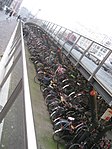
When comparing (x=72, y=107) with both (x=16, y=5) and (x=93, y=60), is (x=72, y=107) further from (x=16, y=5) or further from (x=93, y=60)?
(x=16, y=5)

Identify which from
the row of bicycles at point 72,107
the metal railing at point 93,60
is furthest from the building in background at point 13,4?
the row of bicycles at point 72,107

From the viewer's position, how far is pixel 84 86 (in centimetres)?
970

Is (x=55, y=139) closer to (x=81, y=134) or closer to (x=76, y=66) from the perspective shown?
(x=81, y=134)

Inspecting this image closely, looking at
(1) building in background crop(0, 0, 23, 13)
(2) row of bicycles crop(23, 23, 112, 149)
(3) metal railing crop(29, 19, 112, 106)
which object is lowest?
(1) building in background crop(0, 0, 23, 13)

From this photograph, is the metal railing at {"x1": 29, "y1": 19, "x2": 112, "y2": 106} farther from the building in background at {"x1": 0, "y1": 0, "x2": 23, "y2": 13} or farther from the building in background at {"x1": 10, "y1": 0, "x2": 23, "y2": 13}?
the building in background at {"x1": 10, "y1": 0, "x2": 23, "y2": 13}

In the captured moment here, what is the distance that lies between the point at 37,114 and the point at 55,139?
1.67 m

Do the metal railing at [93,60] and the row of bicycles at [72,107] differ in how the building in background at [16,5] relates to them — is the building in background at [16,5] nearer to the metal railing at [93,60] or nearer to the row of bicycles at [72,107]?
the metal railing at [93,60]

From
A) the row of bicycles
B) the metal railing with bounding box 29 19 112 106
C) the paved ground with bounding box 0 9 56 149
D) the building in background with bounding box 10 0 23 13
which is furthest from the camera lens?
the building in background with bounding box 10 0 23 13

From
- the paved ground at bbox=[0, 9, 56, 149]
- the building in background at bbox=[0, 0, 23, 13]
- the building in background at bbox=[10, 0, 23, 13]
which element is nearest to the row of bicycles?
the paved ground at bbox=[0, 9, 56, 149]

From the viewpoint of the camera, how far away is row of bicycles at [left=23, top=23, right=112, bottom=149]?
7123 mm

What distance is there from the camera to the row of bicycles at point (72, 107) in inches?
280

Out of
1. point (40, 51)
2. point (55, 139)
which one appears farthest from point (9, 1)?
point (55, 139)

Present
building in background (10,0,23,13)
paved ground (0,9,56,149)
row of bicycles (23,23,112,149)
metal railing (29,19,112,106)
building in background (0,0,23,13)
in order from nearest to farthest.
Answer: paved ground (0,9,56,149), row of bicycles (23,23,112,149), metal railing (29,19,112,106), building in background (0,0,23,13), building in background (10,0,23,13)

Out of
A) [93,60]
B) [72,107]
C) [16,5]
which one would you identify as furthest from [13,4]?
[72,107]
